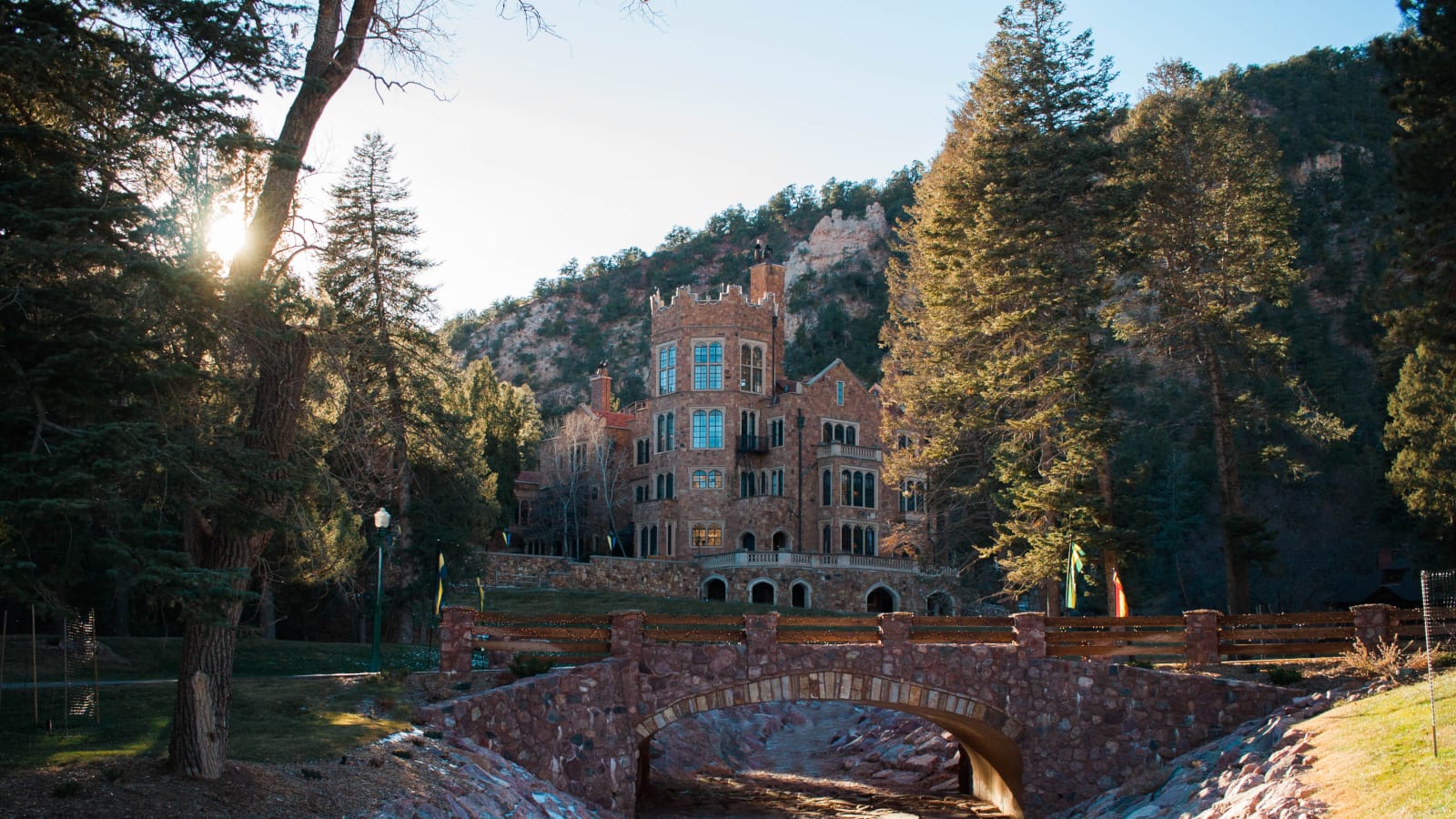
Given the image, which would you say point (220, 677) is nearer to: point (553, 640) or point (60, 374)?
point (60, 374)

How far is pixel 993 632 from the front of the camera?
2431 cm

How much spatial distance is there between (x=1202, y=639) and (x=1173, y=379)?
53.4 m

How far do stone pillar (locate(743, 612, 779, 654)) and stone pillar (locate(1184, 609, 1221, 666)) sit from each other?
25.0 feet

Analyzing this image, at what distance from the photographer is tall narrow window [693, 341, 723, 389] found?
5659 centimetres

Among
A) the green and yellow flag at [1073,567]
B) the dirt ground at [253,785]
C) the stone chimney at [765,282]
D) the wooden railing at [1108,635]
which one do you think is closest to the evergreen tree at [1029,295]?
the green and yellow flag at [1073,567]

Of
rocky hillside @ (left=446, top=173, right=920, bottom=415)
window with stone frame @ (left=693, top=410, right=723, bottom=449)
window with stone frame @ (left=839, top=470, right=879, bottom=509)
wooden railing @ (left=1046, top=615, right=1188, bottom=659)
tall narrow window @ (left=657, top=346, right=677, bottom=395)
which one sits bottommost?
wooden railing @ (left=1046, top=615, right=1188, bottom=659)

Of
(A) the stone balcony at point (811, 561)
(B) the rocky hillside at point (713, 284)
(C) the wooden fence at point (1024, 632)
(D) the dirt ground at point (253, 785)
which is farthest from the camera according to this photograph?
(B) the rocky hillside at point (713, 284)

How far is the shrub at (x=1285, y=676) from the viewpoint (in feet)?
72.3

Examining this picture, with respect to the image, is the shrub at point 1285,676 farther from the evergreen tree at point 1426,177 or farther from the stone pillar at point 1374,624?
the evergreen tree at point 1426,177

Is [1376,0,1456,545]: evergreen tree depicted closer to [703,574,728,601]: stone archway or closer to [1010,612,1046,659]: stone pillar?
[1010,612,1046,659]: stone pillar

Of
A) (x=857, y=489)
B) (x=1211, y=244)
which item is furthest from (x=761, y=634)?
(x=857, y=489)

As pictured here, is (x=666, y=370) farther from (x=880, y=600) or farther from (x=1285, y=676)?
(x=1285, y=676)

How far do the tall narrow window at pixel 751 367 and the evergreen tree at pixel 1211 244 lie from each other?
83.2 ft

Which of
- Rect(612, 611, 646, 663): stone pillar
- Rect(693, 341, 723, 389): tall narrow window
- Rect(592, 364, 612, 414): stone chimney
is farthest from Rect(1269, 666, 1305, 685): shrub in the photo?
Rect(592, 364, 612, 414): stone chimney
